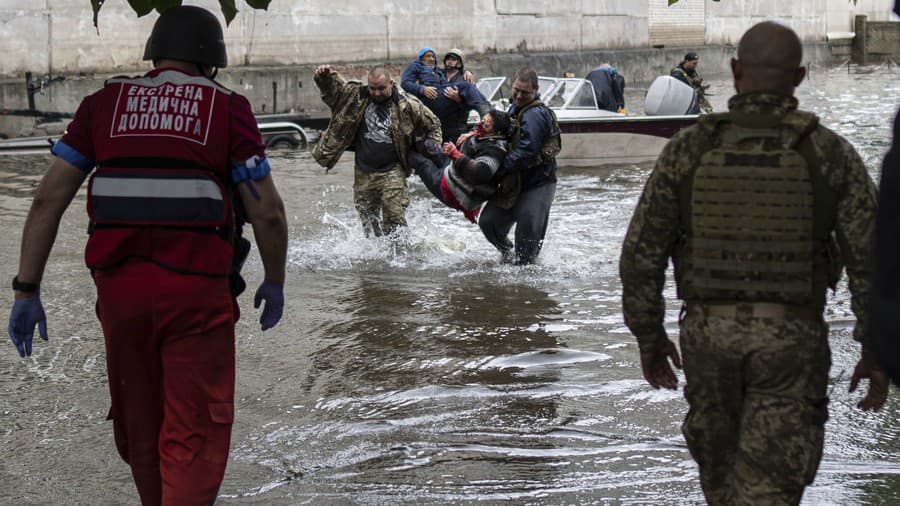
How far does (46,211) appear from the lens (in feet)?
11.9

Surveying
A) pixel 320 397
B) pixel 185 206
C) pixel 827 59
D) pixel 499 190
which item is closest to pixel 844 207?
pixel 185 206

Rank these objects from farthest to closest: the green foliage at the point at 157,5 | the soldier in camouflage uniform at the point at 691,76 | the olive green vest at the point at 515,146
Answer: the soldier in camouflage uniform at the point at 691,76, the olive green vest at the point at 515,146, the green foliage at the point at 157,5

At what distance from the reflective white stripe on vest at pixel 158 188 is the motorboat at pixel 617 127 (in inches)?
521

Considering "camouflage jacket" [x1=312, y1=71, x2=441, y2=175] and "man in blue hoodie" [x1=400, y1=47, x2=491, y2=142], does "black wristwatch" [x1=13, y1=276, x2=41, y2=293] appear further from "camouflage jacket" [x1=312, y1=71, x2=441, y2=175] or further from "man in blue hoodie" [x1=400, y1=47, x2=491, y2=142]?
"man in blue hoodie" [x1=400, y1=47, x2=491, y2=142]

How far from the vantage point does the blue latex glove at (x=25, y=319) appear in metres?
3.72

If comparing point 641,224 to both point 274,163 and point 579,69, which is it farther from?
point 579,69

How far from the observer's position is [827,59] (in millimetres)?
48344

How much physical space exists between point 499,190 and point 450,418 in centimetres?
361

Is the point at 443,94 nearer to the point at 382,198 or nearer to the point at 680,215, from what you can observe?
the point at 382,198

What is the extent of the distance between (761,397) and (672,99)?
13683 mm

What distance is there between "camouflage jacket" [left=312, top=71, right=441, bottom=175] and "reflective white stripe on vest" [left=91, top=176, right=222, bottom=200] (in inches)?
244

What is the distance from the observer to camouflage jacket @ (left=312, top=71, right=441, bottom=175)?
382 inches

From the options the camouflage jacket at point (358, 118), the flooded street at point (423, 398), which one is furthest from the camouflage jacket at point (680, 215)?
the camouflage jacket at point (358, 118)

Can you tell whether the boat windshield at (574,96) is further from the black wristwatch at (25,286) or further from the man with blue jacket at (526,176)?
the black wristwatch at (25,286)
